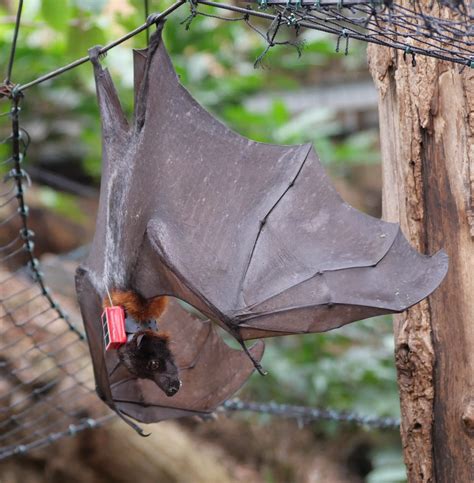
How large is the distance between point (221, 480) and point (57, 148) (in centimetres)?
427

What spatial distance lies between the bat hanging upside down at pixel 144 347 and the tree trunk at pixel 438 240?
73 centimetres

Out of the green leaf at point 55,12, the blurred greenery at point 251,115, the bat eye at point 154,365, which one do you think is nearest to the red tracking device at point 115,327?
the bat eye at point 154,365

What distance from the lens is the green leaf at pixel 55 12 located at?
3949 mm

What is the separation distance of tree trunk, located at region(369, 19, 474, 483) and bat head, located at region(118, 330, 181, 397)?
737 mm

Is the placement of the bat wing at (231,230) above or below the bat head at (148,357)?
above

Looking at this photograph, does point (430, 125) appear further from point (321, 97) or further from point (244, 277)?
point (321, 97)

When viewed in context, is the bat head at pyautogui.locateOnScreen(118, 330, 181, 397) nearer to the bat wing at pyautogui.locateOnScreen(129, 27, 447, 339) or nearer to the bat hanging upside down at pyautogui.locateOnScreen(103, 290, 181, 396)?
the bat hanging upside down at pyautogui.locateOnScreen(103, 290, 181, 396)

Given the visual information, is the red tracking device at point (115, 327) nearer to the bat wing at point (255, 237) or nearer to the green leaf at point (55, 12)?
the bat wing at point (255, 237)

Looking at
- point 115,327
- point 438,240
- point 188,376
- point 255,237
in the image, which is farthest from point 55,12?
point 438,240

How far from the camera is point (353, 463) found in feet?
18.6

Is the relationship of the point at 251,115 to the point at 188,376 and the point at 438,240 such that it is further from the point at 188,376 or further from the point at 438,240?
the point at 438,240

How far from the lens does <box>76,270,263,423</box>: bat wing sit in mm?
2657

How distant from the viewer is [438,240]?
6.82 feet

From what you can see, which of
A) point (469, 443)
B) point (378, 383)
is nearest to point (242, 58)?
point (378, 383)
